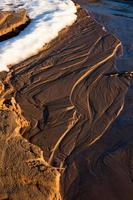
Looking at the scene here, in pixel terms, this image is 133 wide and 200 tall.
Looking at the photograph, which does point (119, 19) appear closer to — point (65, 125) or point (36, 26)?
point (36, 26)

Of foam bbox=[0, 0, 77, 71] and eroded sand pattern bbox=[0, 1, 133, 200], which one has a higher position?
foam bbox=[0, 0, 77, 71]

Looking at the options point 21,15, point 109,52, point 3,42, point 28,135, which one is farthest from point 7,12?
point 28,135

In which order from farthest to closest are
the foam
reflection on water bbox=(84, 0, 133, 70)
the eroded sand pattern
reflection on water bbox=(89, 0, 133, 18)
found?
reflection on water bbox=(89, 0, 133, 18), reflection on water bbox=(84, 0, 133, 70), the foam, the eroded sand pattern

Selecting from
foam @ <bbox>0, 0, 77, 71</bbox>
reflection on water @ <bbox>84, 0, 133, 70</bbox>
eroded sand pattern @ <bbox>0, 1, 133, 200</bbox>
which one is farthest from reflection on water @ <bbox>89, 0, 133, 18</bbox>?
eroded sand pattern @ <bbox>0, 1, 133, 200</bbox>

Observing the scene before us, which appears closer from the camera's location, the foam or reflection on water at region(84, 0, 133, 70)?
the foam

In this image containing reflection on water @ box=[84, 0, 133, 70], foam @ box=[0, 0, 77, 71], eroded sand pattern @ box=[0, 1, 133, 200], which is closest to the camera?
eroded sand pattern @ box=[0, 1, 133, 200]

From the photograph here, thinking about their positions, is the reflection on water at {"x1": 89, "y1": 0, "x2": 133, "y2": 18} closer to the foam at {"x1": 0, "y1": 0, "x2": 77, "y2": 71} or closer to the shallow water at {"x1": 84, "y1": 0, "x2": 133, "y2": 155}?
the shallow water at {"x1": 84, "y1": 0, "x2": 133, "y2": 155}

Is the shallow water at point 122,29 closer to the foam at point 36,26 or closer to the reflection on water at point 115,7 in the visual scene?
the reflection on water at point 115,7
